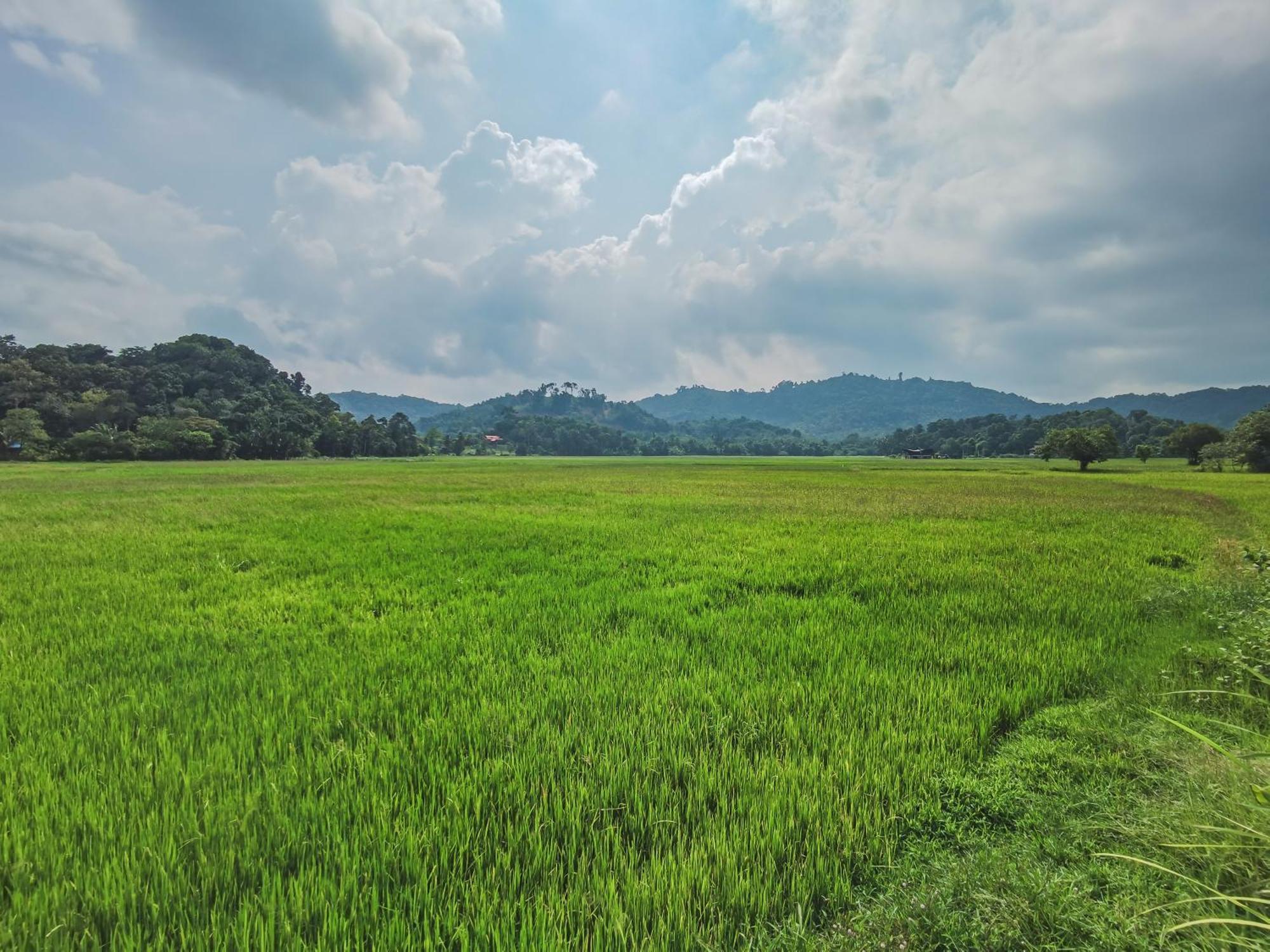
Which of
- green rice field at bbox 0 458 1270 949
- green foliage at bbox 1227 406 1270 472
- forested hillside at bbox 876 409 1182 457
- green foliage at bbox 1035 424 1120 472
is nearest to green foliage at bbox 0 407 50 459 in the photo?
green rice field at bbox 0 458 1270 949

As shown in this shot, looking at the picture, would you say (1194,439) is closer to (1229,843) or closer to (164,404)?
(1229,843)

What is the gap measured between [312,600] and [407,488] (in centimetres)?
2288

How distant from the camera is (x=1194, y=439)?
234ft

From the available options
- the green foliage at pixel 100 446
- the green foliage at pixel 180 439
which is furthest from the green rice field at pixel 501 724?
the green foliage at pixel 180 439

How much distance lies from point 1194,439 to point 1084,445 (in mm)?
33232

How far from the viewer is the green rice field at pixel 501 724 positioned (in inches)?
90.5

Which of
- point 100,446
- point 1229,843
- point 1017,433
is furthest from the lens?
point 1017,433

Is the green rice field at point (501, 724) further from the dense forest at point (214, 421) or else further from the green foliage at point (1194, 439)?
the green foliage at point (1194, 439)

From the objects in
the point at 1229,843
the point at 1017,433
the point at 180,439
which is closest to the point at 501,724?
the point at 1229,843

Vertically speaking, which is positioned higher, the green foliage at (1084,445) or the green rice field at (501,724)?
the green foliage at (1084,445)

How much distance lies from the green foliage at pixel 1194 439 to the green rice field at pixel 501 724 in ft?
307

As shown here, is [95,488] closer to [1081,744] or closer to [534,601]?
[534,601]

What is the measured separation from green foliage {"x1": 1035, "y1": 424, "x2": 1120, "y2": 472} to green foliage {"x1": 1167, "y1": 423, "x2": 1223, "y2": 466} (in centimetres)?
2383

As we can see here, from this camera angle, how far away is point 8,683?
437 centimetres
